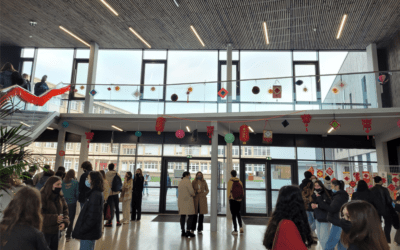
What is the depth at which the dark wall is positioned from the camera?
40.1 ft

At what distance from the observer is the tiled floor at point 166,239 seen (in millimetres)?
5755

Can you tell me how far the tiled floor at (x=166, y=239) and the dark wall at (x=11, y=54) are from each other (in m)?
9.61

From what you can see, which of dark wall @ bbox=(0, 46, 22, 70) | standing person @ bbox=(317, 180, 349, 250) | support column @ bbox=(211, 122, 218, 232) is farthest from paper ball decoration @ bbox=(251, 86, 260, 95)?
dark wall @ bbox=(0, 46, 22, 70)

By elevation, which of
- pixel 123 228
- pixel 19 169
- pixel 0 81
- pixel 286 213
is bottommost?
pixel 123 228

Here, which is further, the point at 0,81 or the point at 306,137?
the point at 306,137

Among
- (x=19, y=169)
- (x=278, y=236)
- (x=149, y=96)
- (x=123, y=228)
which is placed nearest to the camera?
(x=278, y=236)

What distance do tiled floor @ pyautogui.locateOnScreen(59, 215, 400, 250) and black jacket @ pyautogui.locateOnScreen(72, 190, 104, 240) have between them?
7.58 ft

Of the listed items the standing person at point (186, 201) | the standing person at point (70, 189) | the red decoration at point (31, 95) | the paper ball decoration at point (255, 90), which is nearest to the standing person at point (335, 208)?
the standing person at point (186, 201)

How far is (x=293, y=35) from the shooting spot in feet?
34.3

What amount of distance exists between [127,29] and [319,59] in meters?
8.16

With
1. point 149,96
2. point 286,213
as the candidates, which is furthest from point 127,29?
point 286,213

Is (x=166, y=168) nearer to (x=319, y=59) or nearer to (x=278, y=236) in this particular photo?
(x=319, y=59)

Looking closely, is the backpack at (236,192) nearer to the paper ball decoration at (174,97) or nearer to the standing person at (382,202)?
the standing person at (382,202)

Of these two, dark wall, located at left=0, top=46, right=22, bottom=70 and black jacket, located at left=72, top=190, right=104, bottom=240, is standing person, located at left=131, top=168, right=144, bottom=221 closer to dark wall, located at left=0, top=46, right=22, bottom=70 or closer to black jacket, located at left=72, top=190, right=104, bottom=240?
black jacket, located at left=72, top=190, right=104, bottom=240
